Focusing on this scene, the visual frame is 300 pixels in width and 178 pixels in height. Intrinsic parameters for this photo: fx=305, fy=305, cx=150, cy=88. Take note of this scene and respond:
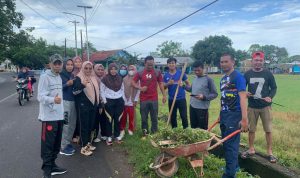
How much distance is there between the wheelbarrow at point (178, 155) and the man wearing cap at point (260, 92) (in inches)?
55.5

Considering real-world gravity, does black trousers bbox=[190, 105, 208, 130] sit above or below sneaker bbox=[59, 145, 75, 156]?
above

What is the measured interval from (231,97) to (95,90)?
9.92 ft

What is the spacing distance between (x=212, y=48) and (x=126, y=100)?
5527 centimetres

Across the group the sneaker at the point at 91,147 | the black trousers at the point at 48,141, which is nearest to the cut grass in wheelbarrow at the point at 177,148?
the black trousers at the point at 48,141

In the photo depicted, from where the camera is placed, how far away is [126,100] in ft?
25.7

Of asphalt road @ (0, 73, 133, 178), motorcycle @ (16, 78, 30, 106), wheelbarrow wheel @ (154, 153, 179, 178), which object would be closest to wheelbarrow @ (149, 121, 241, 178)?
wheelbarrow wheel @ (154, 153, 179, 178)

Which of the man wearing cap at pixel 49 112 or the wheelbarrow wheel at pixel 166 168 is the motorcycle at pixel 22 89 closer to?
the man wearing cap at pixel 49 112

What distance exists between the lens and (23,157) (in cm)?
619

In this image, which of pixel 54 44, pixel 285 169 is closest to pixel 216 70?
pixel 54 44

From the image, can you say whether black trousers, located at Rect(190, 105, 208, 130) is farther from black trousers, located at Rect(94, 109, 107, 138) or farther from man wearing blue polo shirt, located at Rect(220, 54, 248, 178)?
black trousers, located at Rect(94, 109, 107, 138)

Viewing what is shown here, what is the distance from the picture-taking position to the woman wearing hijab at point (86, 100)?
6191 mm

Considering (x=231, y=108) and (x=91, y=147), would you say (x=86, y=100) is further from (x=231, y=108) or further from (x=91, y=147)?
(x=231, y=108)

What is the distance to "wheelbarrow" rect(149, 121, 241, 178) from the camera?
180 inches

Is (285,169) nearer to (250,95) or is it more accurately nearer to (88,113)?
(250,95)
